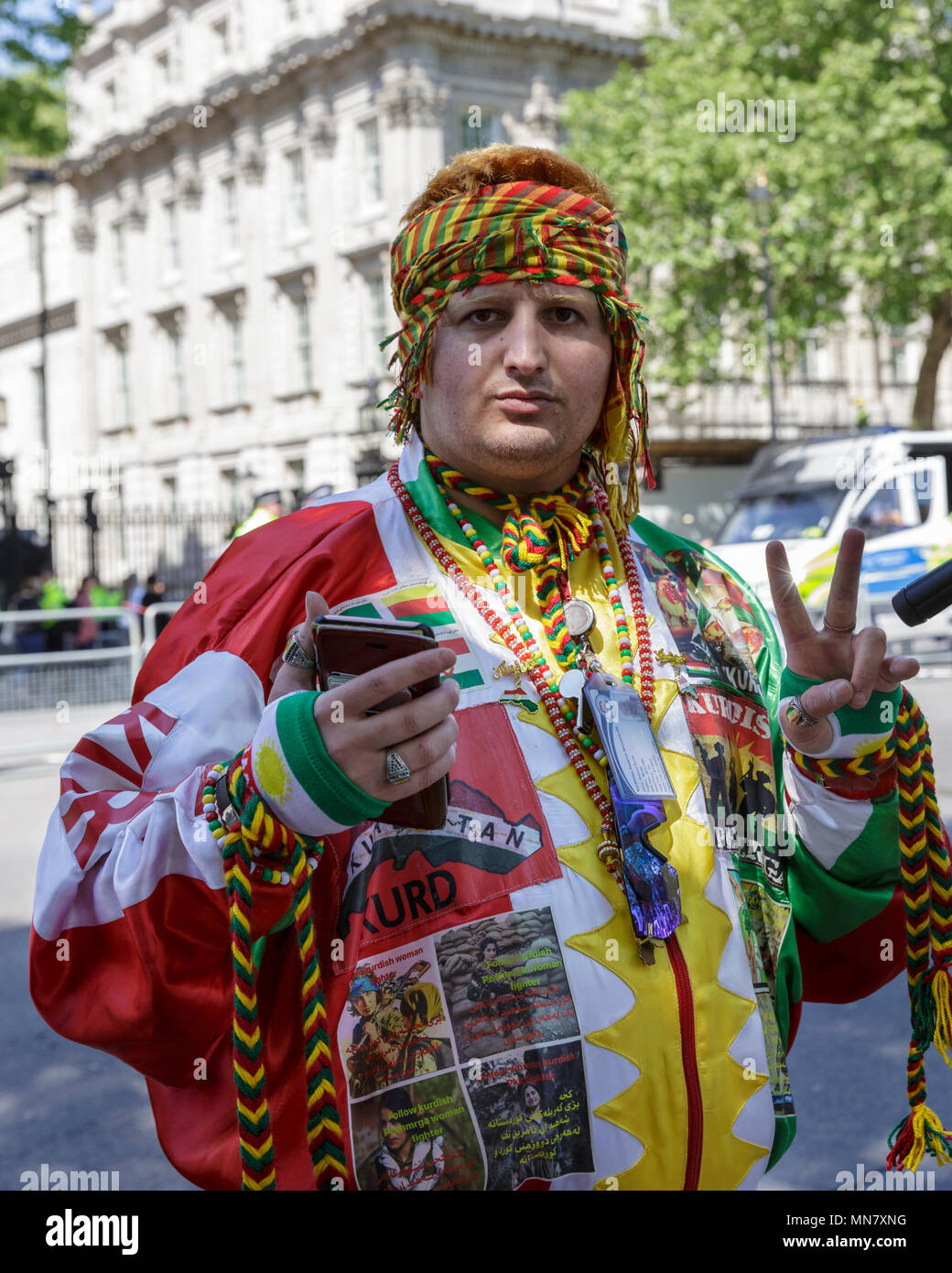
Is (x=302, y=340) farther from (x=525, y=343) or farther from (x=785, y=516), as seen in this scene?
(x=525, y=343)

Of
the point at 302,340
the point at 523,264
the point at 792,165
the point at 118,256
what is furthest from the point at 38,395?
the point at 523,264

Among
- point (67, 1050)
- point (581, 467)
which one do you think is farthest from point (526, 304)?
point (67, 1050)

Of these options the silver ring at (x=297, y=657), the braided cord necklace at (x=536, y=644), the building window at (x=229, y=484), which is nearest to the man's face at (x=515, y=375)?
the braided cord necklace at (x=536, y=644)

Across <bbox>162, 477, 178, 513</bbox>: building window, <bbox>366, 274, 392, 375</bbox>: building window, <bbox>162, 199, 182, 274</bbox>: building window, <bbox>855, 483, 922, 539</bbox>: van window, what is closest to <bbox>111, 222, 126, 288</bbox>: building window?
<bbox>162, 199, 182, 274</bbox>: building window

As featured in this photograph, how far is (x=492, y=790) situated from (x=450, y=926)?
0.61ft

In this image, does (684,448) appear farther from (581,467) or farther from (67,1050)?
(581,467)

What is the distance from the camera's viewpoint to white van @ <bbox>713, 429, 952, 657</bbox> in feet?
50.2

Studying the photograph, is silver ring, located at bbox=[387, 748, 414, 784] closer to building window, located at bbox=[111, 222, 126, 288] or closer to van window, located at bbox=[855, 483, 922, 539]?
van window, located at bbox=[855, 483, 922, 539]

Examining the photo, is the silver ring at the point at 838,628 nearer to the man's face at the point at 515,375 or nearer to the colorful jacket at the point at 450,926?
the colorful jacket at the point at 450,926

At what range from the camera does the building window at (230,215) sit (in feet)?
111

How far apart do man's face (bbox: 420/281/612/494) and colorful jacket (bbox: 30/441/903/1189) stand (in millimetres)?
159

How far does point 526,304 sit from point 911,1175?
144 centimetres

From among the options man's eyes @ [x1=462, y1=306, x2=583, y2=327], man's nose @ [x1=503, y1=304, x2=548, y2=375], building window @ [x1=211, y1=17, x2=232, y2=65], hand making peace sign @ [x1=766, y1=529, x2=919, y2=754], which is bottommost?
hand making peace sign @ [x1=766, y1=529, x2=919, y2=754]

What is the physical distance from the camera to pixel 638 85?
2356cm
